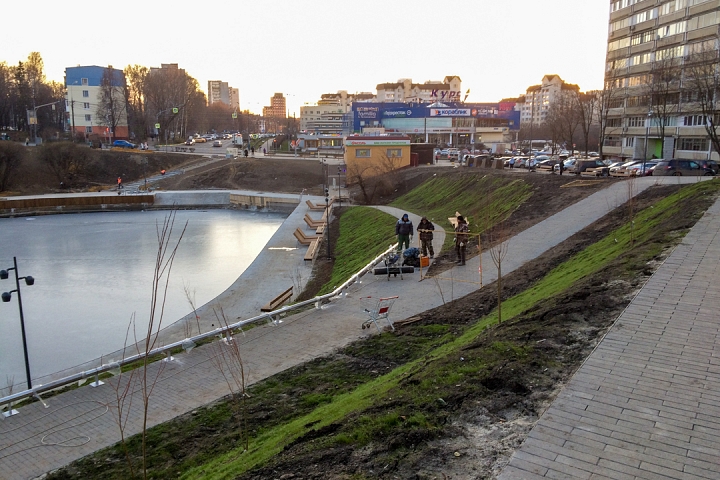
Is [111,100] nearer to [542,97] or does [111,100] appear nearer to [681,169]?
[681,169]

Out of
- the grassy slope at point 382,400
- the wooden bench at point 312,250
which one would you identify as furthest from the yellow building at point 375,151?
the grassy slope at point 382,400

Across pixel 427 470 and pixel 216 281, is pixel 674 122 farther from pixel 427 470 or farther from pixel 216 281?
pixel 427 470

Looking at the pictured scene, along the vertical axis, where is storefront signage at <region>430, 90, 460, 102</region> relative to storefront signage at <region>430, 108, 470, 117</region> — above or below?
above

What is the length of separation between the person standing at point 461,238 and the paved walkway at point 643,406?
7335 mm

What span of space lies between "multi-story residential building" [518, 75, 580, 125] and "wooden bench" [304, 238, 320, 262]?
118 m

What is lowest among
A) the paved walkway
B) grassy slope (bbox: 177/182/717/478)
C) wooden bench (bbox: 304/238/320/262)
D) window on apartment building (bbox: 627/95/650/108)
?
wooden bench (bbox: 304/238/320/262)

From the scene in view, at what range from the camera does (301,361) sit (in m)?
10.6

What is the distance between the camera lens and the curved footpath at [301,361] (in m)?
5.84

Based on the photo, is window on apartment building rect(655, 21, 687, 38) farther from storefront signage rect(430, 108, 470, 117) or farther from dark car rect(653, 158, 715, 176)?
storefront signage rect(430, 108, 470, 117)

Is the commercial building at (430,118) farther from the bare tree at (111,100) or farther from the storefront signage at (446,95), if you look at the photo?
the bare tree at (111,100)

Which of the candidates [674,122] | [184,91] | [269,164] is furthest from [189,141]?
[674,122]

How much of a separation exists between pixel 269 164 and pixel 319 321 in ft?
164

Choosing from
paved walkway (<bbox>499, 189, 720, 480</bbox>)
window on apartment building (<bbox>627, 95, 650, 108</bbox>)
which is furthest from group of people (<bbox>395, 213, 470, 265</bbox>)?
window on apartment building (<bbox>627, 95, 650, 108</bbox>)

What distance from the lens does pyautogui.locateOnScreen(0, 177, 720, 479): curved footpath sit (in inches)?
230
